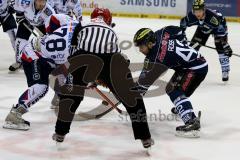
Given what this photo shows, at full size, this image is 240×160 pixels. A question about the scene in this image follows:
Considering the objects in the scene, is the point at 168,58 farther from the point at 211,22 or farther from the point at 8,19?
the point at 8,19

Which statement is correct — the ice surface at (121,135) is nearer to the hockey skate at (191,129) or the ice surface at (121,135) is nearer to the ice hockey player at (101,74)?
the hockey skate at (191,129)

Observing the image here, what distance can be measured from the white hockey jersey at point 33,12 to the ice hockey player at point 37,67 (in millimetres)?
1674

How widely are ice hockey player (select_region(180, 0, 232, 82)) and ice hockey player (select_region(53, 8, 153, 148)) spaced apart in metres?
2.92

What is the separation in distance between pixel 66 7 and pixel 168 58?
349 centimetres

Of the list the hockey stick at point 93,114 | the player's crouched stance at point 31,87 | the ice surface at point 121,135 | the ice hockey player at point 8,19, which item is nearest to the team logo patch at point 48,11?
the ice surface at point 121,135

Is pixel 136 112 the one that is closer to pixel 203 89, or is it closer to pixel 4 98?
pixel 4 98

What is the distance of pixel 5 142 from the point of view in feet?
14.8

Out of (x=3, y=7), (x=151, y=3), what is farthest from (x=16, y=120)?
(x=151, y=3)

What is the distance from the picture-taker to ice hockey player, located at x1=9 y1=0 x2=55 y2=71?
6.52 m

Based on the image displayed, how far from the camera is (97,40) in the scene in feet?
13.3

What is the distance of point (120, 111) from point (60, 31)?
1.27 metres

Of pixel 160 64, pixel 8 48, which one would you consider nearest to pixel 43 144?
pixel 160 64

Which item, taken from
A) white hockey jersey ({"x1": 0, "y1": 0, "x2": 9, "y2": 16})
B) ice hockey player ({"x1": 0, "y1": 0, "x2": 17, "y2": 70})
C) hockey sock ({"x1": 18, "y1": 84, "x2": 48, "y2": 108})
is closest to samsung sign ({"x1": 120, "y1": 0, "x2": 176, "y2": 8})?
ice hockey player ({"x1": 0, "y1": 0, "x2": 17, "y2": 70})

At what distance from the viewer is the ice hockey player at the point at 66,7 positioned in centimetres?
766
